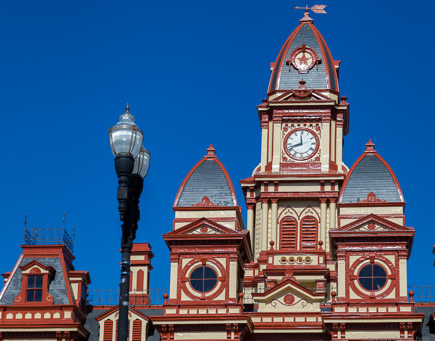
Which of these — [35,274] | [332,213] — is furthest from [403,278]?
[35,274]

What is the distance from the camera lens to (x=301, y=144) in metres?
77.0

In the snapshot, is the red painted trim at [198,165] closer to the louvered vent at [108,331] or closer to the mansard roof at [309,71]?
the louvered vent at [108,331]

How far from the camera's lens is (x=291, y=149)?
253ft

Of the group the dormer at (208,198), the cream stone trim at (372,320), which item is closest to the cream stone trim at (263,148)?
the dormer at (208,198)

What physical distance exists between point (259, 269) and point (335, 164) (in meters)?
9.22

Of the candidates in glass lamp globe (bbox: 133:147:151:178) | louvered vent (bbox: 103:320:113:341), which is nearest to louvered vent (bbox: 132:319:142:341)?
louvered vent (bbox: 103:320:113:341)

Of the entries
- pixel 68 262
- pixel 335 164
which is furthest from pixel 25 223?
pixel 335 164

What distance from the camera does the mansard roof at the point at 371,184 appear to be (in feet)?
224

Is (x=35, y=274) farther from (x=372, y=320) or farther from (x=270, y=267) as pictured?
(x=372, y=320)

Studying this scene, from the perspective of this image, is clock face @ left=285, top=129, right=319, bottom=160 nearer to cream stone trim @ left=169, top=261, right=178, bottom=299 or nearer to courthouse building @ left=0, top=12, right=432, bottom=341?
courthouse building @ left=0, top=12, right=432, bottom=341

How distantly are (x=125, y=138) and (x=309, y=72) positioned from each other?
4562cm

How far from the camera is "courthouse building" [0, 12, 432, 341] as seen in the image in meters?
64.2

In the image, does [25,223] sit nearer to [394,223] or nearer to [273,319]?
[273,319]

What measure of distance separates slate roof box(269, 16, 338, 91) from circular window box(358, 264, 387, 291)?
17755 mm
